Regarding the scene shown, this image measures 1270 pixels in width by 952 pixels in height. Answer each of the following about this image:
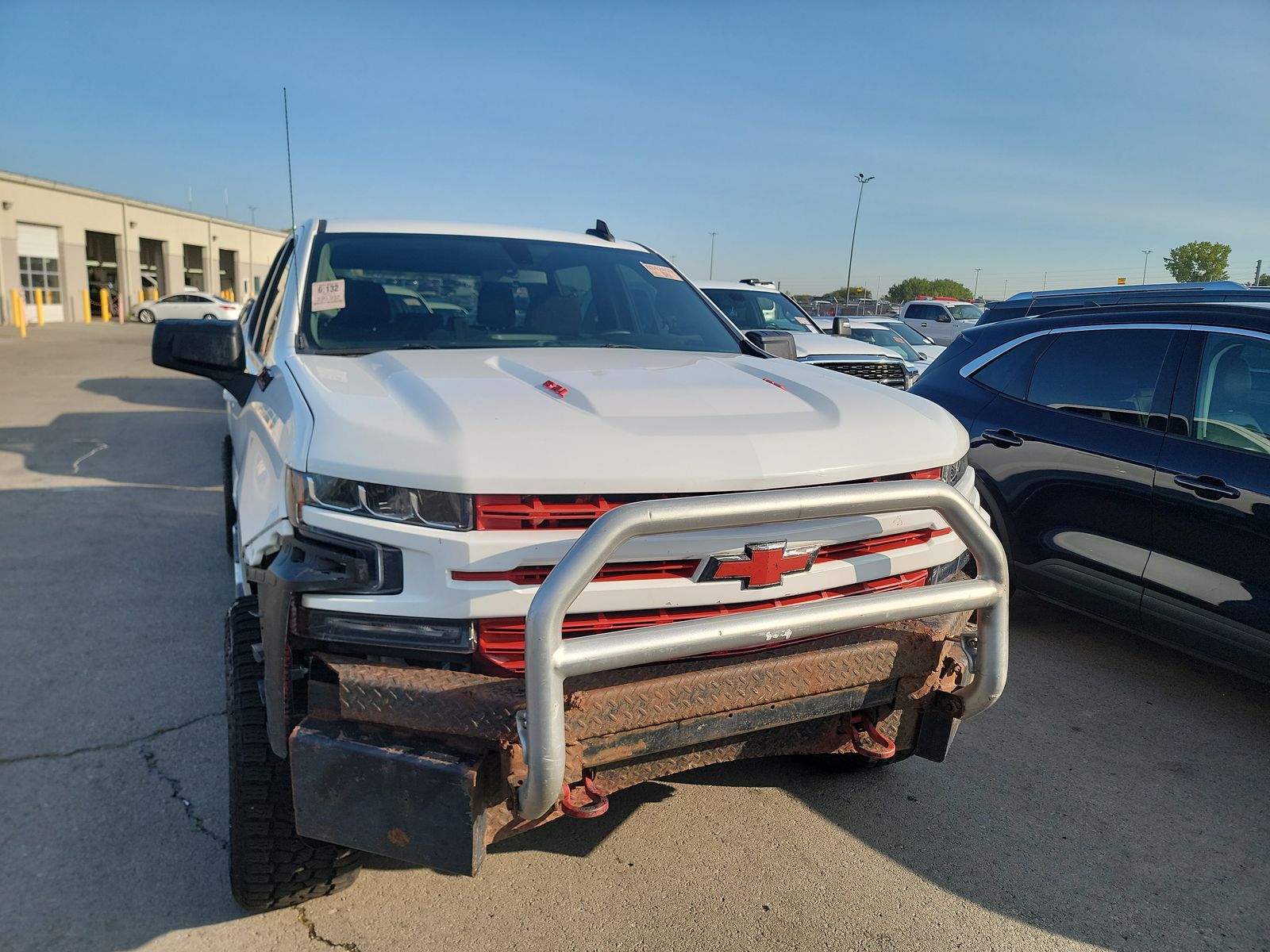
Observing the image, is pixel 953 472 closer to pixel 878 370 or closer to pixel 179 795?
pixel 179 795

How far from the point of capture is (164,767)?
3.15 meters

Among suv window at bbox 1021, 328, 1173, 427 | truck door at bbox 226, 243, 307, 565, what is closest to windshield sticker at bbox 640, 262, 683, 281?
truck door at bbox 226, 243, 307, 565

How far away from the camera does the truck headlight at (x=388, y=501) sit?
6.39ft

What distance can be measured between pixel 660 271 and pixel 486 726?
2.71m

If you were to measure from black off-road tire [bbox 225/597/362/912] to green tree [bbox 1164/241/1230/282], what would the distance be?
58.0 metres

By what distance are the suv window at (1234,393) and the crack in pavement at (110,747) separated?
4164mm

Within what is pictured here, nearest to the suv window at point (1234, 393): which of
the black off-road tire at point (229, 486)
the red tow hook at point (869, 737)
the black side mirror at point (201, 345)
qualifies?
the red tow hook at point (869, 737)

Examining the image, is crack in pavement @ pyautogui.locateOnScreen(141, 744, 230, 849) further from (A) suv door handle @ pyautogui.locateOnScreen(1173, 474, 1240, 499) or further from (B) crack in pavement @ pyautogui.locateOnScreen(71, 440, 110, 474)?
(B) crack in pavement @ pyautogui.locateOnScreen(71, 440, 110, 474)

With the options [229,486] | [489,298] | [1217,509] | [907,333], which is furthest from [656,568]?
[907,333]

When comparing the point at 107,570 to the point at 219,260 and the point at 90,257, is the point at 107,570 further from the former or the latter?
the point at 219,260

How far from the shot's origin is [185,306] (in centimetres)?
3709

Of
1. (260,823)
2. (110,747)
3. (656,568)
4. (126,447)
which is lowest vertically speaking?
(126,447)

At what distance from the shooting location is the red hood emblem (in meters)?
2.11

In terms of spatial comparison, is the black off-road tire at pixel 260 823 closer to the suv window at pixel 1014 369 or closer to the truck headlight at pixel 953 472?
the truck headlight at pixel 953 472
